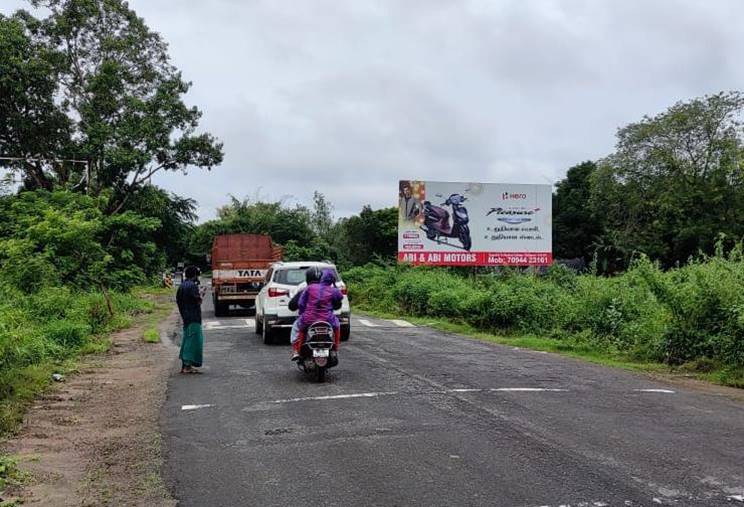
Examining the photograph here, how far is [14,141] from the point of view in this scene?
3206 centimetres

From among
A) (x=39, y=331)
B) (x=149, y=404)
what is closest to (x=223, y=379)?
(x=149, y=404)

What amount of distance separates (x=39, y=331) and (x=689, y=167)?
41.6 meters

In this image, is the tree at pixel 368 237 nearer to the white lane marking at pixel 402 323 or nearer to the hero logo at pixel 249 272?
the hero logo at pixel 249 272

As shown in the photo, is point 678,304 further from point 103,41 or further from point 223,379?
point 103,41

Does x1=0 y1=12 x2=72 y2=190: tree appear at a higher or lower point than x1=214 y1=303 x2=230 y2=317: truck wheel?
higher

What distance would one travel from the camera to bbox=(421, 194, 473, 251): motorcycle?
29.0m

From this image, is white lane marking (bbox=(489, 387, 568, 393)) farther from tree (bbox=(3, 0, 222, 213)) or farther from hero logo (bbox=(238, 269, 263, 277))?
tree (bbox=(3, 0, 222, 213))

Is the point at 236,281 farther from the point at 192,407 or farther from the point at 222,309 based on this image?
the point at 192,407

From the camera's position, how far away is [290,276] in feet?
50.2

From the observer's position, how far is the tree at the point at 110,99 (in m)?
31.7

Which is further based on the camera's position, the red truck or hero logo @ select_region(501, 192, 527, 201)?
hero logo @ select_region(501, 192, 527, 201)

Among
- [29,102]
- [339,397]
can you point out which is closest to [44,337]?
[339,397]

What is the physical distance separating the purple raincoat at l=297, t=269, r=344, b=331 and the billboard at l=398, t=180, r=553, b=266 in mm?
18460

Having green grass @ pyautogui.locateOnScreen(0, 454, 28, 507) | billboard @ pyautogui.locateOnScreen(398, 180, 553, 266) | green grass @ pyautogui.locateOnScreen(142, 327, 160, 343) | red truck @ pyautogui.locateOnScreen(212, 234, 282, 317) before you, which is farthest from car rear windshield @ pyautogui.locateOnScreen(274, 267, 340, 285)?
billboard @ pyautogui.locateOnScreen(398, 180, 553, 266)
